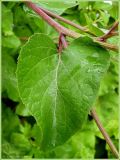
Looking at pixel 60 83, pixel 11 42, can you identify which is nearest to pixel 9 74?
pixel 11 42

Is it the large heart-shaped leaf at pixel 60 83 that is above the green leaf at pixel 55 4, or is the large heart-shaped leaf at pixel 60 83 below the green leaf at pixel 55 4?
below

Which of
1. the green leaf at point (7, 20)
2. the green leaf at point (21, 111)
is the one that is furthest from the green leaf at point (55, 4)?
the green leaf at point (21, 111)

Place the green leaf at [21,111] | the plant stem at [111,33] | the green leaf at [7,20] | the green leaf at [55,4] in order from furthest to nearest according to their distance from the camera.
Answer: the green leaf at [21,111] < the green leaf at [7,20] < the green leaf at [55,4] < the plant stem at [111,33]

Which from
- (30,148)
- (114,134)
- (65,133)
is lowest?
(114,134)

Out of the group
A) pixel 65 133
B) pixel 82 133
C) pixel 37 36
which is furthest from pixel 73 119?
pixel 82 133

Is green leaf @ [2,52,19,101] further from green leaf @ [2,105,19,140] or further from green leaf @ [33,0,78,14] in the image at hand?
green leaf @ [33,0,78,14]

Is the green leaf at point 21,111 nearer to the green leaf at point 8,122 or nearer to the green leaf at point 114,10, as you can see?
the green leaf at point 8,122

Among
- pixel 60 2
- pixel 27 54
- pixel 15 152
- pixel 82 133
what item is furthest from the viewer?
pixel 82 133

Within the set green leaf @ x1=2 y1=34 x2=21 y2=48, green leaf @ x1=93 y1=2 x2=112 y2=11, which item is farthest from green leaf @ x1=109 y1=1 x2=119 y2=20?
green leaf @ x1=2 y1=34 x2=21 y2=48

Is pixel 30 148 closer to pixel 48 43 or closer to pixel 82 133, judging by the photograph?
pixel 82 133
